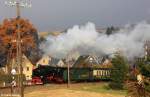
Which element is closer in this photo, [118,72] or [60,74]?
[118,72]

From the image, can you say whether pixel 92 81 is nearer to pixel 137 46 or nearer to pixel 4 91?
pixel 137 46

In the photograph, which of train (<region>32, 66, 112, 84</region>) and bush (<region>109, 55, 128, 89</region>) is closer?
bush (<region>109, 55, 128, 89</region>)

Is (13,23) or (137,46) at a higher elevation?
(13,23)

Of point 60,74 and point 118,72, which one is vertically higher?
point 118,72

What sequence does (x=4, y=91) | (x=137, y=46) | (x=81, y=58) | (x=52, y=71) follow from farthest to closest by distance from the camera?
(x=81, y=58), (x=137, y=46), (x=52, y=71), (x=4, y=91)

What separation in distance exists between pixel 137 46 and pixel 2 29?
119ft

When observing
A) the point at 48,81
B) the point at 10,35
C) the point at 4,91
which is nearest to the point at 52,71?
the point at 48,81

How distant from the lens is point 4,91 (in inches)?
2399

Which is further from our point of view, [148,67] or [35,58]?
[35,58]

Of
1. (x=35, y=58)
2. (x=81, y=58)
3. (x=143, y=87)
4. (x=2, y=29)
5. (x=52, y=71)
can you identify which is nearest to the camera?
(x=143, y=87)

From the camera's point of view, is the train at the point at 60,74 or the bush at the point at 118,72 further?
the train at the point at 60,74

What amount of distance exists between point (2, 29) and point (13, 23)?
3.18 metres

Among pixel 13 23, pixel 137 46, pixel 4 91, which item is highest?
pixel 13 23

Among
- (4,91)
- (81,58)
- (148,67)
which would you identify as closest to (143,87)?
(148,67)
